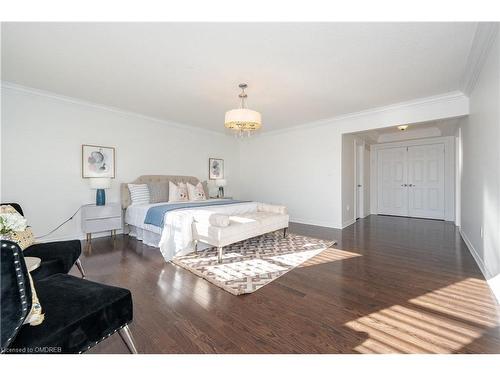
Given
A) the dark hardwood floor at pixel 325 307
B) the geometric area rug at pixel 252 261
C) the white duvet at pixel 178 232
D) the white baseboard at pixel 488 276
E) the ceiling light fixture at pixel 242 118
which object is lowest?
the dark hardwood floor at pixel 325 307

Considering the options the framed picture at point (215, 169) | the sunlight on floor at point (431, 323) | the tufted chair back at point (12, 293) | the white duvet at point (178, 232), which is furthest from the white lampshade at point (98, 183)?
the sunlight on floor at point (431, 323)

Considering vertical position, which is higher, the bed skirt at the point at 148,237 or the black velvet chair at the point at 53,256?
the black velvet chair at the point at 53,256

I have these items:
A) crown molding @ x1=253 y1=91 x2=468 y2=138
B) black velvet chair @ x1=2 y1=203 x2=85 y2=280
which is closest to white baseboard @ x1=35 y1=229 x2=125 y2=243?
black velvet chair @ x1=2 y1=203 x2=85 y2=280

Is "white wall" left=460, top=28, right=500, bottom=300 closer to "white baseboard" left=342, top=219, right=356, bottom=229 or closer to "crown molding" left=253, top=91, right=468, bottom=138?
"crown molding" left=253, top=91, right=468, bottom=138

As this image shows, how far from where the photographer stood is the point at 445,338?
59.9 inches

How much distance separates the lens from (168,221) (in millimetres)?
3369

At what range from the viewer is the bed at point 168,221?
3.19m

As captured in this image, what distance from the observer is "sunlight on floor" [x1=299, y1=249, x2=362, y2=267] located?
296cm

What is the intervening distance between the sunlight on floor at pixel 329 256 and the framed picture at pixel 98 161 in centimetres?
389

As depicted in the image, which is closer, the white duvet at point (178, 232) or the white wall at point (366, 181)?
the white duvet at point (178, 232)

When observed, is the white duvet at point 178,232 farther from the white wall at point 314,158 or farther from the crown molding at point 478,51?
the crown molding at point 478,51

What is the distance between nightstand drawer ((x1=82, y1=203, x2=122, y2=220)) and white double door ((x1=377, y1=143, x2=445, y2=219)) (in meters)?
6.86

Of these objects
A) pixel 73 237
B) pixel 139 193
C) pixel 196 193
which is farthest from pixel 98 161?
pixel 196 193
